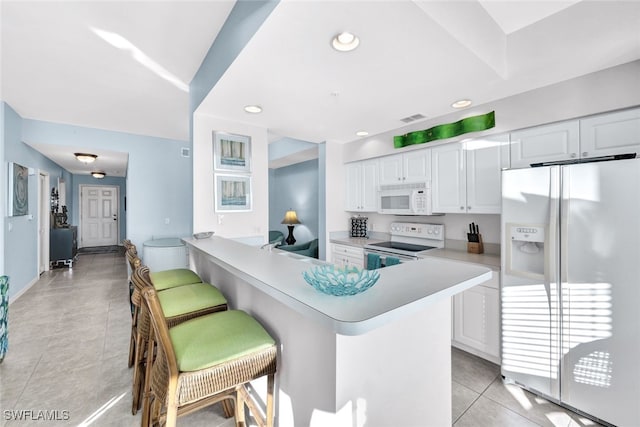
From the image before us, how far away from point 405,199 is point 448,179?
56 centimetres

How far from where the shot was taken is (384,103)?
2.56 meters

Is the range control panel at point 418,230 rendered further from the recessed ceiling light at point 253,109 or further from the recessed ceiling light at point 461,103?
the recessed ceiling light at point 253,109

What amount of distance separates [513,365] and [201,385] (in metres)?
2.24

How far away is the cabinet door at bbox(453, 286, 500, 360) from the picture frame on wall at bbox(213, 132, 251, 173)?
2.69 metres

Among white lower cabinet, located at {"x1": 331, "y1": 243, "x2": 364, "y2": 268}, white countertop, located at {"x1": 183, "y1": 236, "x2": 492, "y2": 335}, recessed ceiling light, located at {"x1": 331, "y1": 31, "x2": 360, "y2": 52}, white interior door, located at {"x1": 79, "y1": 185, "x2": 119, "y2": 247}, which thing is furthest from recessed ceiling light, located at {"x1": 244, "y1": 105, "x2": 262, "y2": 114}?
white interior door, located at {"x1": 79, "y1": 185, "x2": 119, "y2": 247}

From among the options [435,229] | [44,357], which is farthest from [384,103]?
[44,357]

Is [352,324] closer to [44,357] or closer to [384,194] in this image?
[384,194]

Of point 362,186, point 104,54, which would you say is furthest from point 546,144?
point 104,54

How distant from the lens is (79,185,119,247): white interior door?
862cm

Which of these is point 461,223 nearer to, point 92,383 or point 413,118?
point 413,118

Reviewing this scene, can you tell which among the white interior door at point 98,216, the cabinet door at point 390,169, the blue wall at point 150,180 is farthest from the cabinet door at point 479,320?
the white interior door at point 98,216

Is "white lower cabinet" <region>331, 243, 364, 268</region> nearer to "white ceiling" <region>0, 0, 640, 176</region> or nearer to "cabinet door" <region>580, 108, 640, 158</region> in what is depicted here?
"white ceiling" <region>0, 0, 640, 176</region>

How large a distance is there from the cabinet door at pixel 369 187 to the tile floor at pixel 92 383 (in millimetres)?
2016

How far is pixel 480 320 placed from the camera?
233cm
